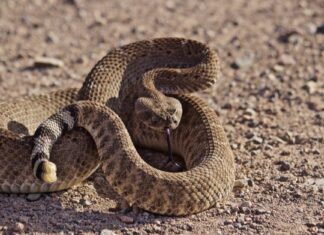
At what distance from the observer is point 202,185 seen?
8133 mm

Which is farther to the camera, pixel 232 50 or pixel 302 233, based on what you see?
pixel 232 50

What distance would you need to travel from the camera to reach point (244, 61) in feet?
44.7

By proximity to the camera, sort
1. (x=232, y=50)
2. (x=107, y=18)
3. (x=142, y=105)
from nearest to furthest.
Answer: (x=142, y=105) → (x=232, y=50) → (x=107, y=18)

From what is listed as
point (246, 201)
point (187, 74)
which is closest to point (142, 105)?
point (187, 74)

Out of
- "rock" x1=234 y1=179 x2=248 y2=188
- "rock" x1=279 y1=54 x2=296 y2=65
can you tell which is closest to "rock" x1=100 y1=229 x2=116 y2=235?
"rock" x1=234 y1=179 x2=248 y2=188

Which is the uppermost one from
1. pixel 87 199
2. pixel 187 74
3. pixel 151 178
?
pixel 187 74

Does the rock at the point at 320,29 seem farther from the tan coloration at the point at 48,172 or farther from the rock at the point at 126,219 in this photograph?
the tan coloration at the point at 48,172

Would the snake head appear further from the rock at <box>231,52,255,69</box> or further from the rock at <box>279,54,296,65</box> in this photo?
the rock at <box>279,54,296,65</box>

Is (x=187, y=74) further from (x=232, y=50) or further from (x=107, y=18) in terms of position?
(x=107, y=18)

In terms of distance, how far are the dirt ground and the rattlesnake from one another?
0.25 meters

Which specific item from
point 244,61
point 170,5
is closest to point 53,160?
point 244,61

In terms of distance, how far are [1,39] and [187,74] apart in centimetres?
582

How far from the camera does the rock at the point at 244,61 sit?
44.0ft

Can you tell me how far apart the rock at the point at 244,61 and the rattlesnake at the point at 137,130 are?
307 cm
